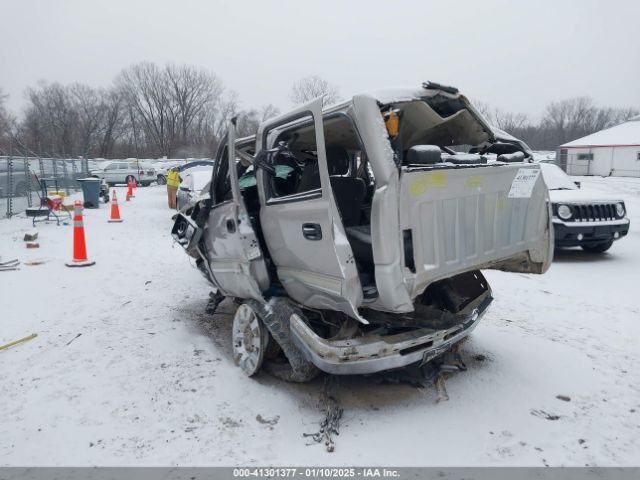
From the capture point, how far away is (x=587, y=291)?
21.3 feet

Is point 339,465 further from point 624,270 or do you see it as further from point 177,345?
point 624,270

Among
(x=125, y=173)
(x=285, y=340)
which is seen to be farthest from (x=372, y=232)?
(x=125, y=173)

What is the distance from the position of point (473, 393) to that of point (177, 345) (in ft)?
9.60

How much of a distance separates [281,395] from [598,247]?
25.0 ft

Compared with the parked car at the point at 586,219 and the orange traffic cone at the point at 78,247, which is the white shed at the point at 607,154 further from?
the orange traffic cone at the point at 78,247

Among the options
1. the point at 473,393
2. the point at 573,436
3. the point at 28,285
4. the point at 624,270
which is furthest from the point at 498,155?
the point at 28,285

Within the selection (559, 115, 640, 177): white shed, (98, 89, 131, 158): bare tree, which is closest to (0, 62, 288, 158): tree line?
(98, 89, 131, 158): bare tree

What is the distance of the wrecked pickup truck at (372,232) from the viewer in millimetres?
3178

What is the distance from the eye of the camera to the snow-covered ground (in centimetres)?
308

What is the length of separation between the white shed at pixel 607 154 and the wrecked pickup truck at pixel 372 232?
36011 mm

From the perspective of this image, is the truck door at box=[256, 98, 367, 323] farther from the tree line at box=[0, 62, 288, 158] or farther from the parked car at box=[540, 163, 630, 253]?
the tree line at box=[0, 62, 288, 158]

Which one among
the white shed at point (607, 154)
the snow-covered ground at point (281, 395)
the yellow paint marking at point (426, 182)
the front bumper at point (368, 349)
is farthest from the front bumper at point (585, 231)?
the white shed at point (607, 154)

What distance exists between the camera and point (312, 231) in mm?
3432

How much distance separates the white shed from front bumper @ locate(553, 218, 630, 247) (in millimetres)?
30722
